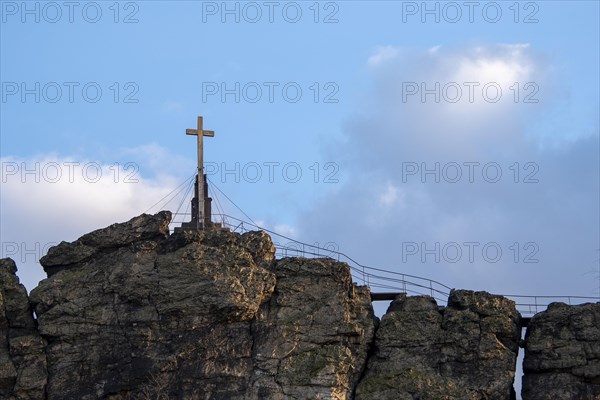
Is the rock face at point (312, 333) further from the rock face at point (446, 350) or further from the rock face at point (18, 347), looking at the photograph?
the rock face at point (18, 347)

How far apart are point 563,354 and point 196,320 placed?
1374cm

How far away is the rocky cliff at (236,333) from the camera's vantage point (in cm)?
5100

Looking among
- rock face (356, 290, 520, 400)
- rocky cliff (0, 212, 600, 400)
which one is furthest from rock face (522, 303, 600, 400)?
rock face (356, 290, 520, 400)

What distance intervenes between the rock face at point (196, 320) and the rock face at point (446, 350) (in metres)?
0.94

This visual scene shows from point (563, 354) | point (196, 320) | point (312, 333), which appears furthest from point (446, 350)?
point (196, 320)

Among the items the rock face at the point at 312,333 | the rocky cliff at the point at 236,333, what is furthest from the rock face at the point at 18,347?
the rock face at the point at 312,333

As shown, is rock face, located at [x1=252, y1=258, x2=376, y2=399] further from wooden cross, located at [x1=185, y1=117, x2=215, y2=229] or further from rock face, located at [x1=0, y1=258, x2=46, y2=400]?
rock face, located at [x1=0, y1=258, x2=46, y2=400]

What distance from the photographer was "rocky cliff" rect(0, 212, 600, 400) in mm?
51000

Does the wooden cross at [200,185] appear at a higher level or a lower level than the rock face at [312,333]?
higher

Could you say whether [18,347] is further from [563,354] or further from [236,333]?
[563,354]

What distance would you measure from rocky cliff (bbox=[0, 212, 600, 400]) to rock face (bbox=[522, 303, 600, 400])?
5 cm

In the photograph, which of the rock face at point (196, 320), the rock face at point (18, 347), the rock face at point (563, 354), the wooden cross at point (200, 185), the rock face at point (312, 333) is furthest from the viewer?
the wooden cross at point (200, 185)

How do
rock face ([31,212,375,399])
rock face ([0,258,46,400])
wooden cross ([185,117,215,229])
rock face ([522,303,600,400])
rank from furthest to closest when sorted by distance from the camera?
wooden cross ([185,117,215,229]) < rock face ([522,303,600,400]) < rock face ([0,258,46,400]) < rock face ([31,212,375,399])

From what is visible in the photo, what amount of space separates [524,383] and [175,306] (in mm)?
13424
